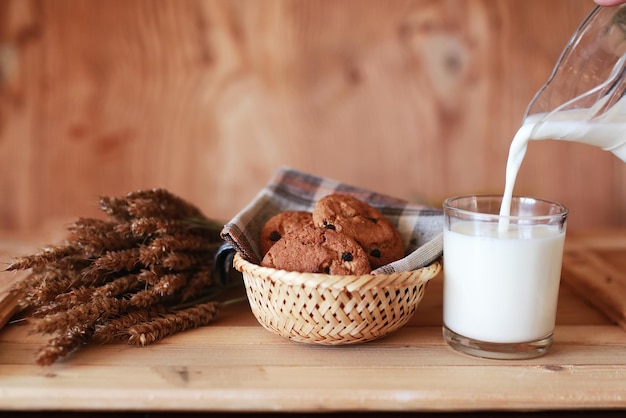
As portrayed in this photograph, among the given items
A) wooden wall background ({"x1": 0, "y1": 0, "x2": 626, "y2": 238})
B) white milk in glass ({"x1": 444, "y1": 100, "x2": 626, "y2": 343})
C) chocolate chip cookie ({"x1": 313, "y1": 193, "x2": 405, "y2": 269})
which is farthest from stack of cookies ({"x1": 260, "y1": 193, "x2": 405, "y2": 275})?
wooden wall background ({"x1": 0, "y1": 0, "x2": 626, "y2": 238})

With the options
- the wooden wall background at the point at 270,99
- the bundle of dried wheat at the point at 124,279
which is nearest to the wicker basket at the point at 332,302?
the bundle of dried wheat at the point at 124,279

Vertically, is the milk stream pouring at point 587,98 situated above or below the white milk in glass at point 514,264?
above

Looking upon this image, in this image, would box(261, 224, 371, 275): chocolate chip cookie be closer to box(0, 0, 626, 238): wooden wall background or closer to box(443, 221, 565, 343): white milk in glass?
box(443, 221, 565, 343): white milk in glass

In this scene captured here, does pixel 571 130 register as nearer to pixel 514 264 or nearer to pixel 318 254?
pixel 514 264

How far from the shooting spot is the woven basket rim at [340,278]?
814mm

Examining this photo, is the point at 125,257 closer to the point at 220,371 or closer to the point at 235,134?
the point at 220,371

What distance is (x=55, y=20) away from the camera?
1.62m

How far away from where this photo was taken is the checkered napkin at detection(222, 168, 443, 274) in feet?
3.00

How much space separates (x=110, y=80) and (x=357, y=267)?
107 centimetres

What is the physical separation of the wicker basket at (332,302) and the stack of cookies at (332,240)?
0.03 m

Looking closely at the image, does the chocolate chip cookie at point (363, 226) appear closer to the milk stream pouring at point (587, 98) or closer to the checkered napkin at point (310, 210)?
the checkered napkin at point (310, 210)

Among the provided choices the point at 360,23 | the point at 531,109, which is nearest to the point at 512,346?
the point at 531,109

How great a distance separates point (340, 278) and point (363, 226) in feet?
0.49

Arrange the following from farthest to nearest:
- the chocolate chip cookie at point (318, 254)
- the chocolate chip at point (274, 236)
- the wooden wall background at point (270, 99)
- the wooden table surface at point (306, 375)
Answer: the wooden wall background at point (270, 99)
the chocolate chip at point (274, 236)
the chocolate chip cookie at point (318, 254)
the wooden table surface at point (306, 375)
